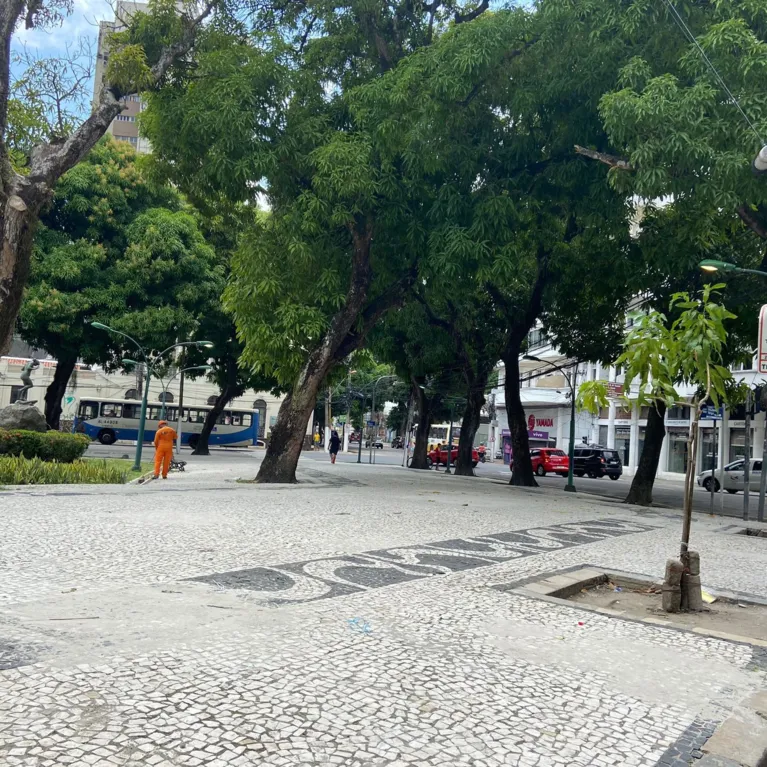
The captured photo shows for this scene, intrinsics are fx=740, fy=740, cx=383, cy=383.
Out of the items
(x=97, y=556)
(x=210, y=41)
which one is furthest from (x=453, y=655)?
(x=210, y=41)

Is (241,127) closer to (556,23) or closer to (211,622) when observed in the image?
(556,23)

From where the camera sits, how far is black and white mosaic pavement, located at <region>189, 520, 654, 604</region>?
627 centimetres

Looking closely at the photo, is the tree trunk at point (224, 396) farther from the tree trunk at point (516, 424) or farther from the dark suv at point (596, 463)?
the dark suv at point (596, 463)

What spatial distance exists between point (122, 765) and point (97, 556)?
15.4 ft

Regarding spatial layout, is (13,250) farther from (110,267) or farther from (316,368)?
(110,267)

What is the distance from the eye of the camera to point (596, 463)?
40.8 m

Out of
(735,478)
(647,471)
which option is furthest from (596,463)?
(647,471)

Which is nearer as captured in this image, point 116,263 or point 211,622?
point 211,622

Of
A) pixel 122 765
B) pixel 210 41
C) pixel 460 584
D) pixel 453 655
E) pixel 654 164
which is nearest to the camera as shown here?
pixel 122 765

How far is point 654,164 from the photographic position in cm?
1239

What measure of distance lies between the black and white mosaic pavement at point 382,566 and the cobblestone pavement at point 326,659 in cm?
4

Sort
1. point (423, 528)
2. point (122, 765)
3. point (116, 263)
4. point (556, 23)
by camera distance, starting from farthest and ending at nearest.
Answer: point (116, 263)
point (556, 23)
point (423, 528)
point (122, 765)

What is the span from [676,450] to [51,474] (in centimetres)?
3722

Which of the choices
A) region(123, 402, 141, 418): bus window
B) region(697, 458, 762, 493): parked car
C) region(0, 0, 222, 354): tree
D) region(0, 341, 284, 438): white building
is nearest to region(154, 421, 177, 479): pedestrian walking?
region(0, 0, 222, 354): tree
